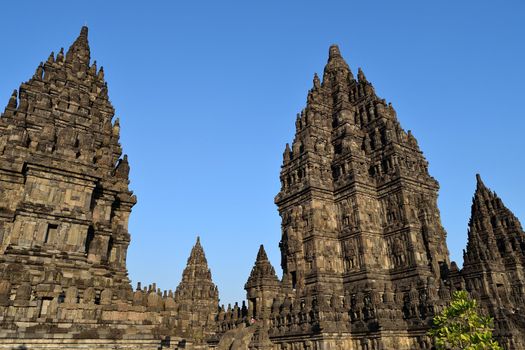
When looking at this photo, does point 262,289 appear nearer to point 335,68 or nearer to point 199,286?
point 199,286

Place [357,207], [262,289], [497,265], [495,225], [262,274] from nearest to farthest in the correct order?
[262,289]
[262,274]
[497,265]
[357,207]
[495,225]

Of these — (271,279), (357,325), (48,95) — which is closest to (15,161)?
(48,95)

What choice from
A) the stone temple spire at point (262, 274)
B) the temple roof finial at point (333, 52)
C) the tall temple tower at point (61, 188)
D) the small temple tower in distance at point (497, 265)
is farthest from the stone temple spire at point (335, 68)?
the tall temple tower at point (61, 188)

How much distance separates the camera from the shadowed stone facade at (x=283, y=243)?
50.3 ft

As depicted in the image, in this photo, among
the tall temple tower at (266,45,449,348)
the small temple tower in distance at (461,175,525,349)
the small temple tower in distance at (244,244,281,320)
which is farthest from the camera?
the tall temple tower at (266,45,449,348)

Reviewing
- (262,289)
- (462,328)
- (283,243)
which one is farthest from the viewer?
(283,243)

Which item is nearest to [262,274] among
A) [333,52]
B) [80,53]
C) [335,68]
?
[80,53]

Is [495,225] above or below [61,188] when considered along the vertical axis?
above

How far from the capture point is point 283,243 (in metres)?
38.9

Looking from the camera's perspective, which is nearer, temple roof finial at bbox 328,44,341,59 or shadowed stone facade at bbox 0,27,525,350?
shadowed stone facade at bbox 0,27,525,350

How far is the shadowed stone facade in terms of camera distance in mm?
15336

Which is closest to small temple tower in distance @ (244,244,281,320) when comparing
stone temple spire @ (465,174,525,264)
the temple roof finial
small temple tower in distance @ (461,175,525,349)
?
small temple tower in distance @ (461,175,525,349)

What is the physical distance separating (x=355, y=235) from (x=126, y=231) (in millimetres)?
21538

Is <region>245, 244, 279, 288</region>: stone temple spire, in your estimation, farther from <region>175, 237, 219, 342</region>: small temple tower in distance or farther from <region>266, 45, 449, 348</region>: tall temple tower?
<region>175, 237, 219, 342</region>: small temple tower in distance
